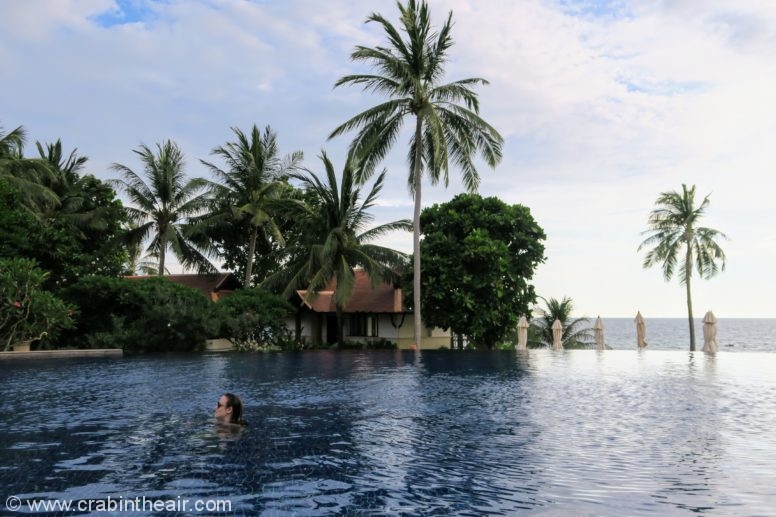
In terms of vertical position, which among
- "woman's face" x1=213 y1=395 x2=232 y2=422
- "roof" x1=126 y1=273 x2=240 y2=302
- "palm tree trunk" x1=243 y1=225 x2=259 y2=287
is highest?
"palm tree trunk" x1=243 y1=225 x2=259 y2=287

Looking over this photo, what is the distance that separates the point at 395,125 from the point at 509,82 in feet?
32.5

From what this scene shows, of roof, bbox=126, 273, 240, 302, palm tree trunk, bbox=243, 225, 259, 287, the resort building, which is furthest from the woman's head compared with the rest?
roof, bbox=126, 273, 240, 302

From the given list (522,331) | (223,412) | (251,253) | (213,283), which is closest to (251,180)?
(251,253)

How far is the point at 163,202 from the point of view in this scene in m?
38.7

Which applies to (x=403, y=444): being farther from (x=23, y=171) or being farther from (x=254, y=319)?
(x=23, y=171)

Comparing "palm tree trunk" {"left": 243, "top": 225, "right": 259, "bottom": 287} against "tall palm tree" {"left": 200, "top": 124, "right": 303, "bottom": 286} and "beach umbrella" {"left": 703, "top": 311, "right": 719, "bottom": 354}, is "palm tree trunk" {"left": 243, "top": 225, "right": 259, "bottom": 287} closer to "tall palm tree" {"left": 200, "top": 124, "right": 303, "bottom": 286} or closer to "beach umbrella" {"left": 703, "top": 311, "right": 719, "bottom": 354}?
"tall palm tree" {"left": 200, "top": 124, "right": 303, "bottom": 286}

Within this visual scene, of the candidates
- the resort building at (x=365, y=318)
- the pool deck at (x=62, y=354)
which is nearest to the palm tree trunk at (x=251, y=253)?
the resort building at (x=365, y=318)

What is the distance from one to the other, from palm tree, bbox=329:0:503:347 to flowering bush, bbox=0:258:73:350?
14.4 metres

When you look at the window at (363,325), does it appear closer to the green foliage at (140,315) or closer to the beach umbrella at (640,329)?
the green foliage at (140,315)

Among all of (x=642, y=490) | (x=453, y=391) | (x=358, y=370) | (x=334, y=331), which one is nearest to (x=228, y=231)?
(x=334, y=331)

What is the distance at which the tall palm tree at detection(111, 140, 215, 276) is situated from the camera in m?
37.8

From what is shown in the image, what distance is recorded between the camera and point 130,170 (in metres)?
38.1

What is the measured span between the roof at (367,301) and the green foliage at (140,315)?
7111mm

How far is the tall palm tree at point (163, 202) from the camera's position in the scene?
124 feet
